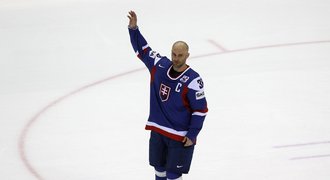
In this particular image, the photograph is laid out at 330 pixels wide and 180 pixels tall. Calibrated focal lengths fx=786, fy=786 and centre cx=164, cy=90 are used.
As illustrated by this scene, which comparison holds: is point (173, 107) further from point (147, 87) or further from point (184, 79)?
point (147, 87)

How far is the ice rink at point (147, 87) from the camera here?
8.05 m

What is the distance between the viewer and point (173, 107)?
20.8 feet

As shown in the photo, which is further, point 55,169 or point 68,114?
point 68,114

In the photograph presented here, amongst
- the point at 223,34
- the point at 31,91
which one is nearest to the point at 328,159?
the point at 31,91

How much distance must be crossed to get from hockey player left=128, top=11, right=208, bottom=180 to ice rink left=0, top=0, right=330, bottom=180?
121 centimetres

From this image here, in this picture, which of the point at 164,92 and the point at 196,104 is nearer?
the point at 196,104

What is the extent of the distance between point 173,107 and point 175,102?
56mm

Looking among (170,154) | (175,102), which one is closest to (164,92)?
(175,102)

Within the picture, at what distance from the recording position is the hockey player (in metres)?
6.25

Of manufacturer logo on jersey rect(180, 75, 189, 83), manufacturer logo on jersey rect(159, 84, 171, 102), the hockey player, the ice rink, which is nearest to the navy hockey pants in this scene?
the hockey player

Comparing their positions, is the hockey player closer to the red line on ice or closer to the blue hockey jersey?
the blue hockey jersey

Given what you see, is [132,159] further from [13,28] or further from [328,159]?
[13,28]

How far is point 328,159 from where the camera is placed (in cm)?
797

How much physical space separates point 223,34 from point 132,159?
16.4 ft
